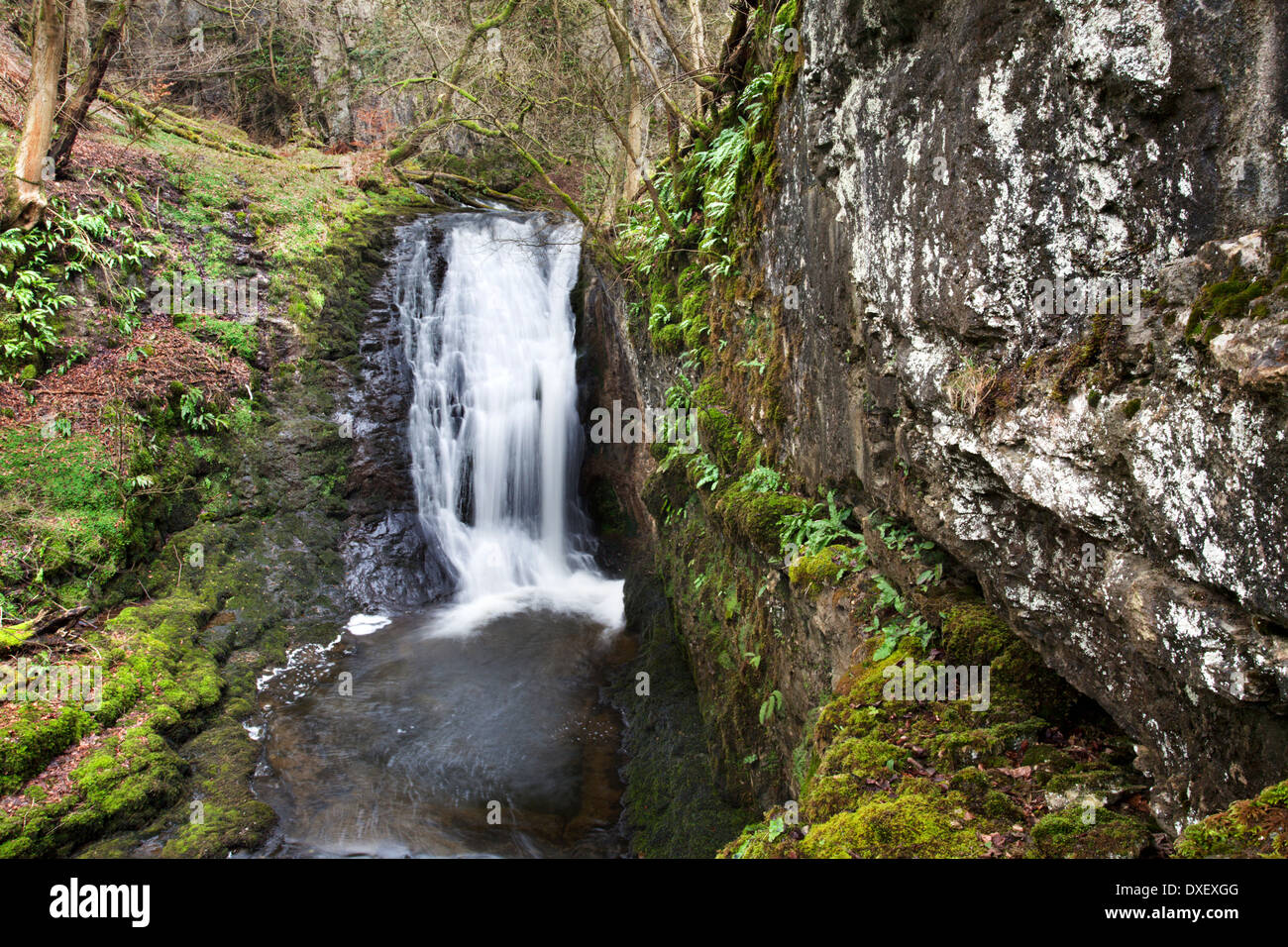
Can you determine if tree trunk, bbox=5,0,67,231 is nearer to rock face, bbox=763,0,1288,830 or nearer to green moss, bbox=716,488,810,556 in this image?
green moss, bbox=716,488,810,556

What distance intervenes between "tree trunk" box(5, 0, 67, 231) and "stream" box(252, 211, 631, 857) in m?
5.68

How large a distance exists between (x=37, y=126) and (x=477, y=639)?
9900 millimetres

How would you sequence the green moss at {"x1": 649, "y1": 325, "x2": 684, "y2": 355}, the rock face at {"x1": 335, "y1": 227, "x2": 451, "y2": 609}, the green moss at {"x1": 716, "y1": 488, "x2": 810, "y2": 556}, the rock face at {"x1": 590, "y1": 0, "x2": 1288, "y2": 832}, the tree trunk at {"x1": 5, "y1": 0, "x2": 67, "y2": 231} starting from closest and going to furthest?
the rock face at {"x1": 590, "y1": 0, "x2": 1288, "y2": 832} → the green moss at {"x1": 716, "y1": 488, "x2": 810, "y2": 556} → the green moss at {"x1": 649, "y1": 325, "x2": 684, "y2": 355} → the tree trunk at {"x1": 5, "y1": 0, "x2": 67, "y2": 231} → the rock face at {"x1": 335, "y1": 227, "x2": 451, "y2": 609}

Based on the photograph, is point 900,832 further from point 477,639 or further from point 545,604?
point 545,604

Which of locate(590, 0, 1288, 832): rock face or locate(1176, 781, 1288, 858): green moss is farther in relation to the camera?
locate(590, 0, 1288, 832): rock face

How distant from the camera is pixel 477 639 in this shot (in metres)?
10.9

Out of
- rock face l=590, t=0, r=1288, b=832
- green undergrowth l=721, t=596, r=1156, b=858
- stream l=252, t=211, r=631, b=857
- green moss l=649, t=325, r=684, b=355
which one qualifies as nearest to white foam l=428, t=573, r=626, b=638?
stream l=252, t=211, r=631, b=857

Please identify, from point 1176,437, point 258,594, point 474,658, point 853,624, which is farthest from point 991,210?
point 258,594

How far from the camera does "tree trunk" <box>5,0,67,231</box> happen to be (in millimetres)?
10172

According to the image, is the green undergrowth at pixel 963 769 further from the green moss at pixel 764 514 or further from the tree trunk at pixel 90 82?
the tree trunk at pixel 90 82

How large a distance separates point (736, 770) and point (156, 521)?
28.9 ft

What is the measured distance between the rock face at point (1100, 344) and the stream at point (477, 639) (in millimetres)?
5275

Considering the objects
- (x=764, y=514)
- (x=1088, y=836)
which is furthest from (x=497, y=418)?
(x=1088, y=836)
